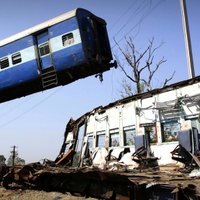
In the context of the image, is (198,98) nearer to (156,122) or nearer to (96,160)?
(156,122)

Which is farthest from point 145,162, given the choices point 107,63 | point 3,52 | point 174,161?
point 3,52

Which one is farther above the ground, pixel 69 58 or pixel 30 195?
pixel 69 58

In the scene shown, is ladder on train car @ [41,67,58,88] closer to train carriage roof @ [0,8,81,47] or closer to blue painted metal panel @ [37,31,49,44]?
blue painted metal panel @ [37,31,49,44]

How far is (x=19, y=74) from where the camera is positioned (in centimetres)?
1393

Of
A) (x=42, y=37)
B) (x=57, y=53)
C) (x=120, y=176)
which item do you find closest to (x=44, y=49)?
(x=42, y=37)

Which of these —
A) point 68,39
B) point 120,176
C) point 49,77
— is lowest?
point 120,176

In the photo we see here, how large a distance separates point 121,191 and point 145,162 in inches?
194

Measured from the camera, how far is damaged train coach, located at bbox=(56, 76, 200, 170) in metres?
14.0

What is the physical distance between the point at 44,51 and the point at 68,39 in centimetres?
113

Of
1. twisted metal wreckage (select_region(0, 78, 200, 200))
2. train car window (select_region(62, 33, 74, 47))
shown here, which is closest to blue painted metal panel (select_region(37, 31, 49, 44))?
train car window (select_region(62, 33, 74, 47))

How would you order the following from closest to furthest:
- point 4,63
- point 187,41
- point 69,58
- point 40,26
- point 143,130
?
point 69,58 < point 40,26 < point 4,63 < point 143,130 < point 187,41

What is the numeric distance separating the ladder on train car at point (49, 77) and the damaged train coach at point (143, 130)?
4.58m

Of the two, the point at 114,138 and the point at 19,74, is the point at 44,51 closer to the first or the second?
the point at 19,74

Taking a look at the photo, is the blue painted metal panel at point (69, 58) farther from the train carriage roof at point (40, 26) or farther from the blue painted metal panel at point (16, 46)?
the blue painted metal panel at point (16, 46)
